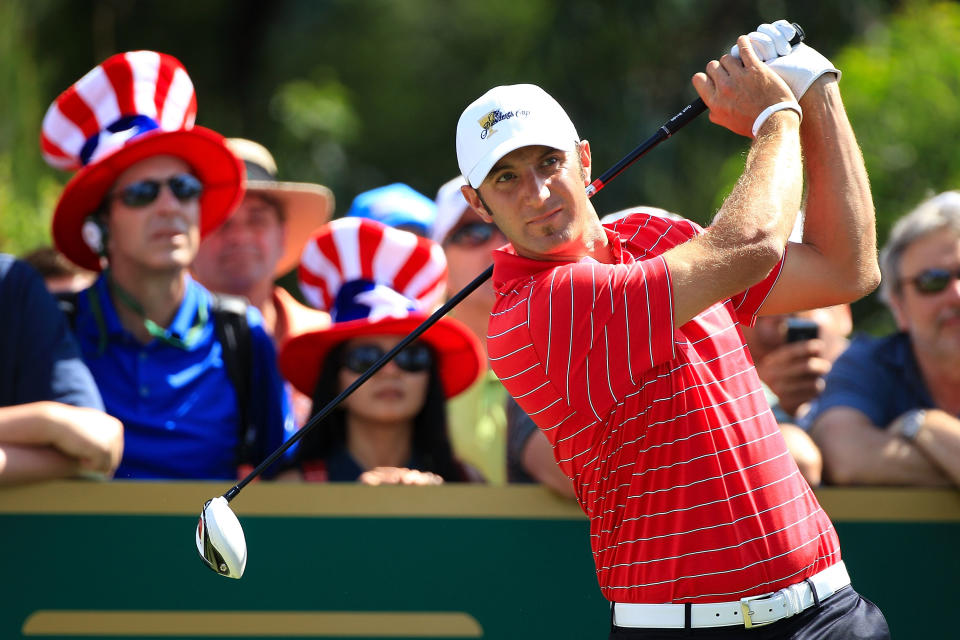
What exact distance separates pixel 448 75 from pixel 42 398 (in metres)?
11.2

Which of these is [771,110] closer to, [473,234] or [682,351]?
[682,351]

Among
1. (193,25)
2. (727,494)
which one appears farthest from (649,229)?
(193,25)

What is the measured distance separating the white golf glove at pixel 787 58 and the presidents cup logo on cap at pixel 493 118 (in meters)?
0.49

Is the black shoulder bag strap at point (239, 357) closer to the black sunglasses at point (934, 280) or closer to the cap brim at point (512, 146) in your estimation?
the cap brim at point (512, 146)

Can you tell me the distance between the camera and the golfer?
2.40 m

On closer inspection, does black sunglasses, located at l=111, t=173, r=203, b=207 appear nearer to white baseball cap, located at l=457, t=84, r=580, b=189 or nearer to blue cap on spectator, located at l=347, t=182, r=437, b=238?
blue cap on spectator, located at l=347, t=182, r=437, b=238

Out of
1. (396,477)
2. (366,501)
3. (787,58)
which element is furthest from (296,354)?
(787,58)

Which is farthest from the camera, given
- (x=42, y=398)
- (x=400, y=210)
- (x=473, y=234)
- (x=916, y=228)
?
(x=400, y=210)

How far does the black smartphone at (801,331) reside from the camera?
3.92m

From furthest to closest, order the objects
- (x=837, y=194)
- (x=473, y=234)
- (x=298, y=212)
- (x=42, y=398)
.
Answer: (x=298, y=212) → (x=473, y=234) → (x=42, y=398) → (x=837, y=194)

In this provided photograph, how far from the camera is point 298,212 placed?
5.34m

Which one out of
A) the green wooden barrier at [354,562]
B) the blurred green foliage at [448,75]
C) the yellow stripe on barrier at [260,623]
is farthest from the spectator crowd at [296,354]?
the blurred green foliage at [448,75]

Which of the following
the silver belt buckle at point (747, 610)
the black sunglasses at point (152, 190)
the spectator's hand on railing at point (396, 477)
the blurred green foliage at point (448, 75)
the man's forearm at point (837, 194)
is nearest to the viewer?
the silver belt buckle at point (747, 610)

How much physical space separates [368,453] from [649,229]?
148 centimetres
